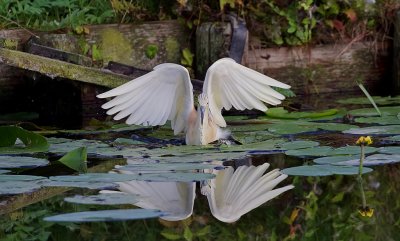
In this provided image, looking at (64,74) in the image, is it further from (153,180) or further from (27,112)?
(153,180)

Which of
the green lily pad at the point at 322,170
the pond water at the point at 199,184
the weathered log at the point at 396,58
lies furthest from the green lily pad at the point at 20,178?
the weathered log at the point at 396,58

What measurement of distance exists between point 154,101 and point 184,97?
17 centimetres

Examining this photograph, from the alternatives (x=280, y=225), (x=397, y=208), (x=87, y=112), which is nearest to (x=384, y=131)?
(x=397, y=208)

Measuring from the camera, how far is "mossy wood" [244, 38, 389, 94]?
7.88m

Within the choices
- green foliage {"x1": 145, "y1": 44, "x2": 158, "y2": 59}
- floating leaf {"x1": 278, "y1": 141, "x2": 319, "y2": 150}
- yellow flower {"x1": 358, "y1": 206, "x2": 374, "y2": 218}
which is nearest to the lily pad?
floating leaf {"x1": 278, "y1": 141, "x2": 319, "y2": 150}

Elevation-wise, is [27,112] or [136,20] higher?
[136,20]

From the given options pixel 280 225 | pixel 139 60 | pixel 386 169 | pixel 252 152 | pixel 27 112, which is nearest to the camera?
pixel 280 225

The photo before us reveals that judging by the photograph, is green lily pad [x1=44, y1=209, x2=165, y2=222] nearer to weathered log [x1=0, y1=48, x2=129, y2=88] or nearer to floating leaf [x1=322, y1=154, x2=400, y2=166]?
floating leaf [x1=322, y1=154, x2=400, y2=166]

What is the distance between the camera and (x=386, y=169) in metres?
4.63

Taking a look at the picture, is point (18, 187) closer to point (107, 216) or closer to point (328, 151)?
point (107, 216)

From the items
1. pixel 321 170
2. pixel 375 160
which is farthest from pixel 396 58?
pixel 321 170

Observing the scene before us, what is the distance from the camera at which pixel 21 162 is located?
4.63 meters

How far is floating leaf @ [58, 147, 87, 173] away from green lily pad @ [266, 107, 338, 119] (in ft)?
6.52

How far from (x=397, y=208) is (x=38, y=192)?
149 cm
